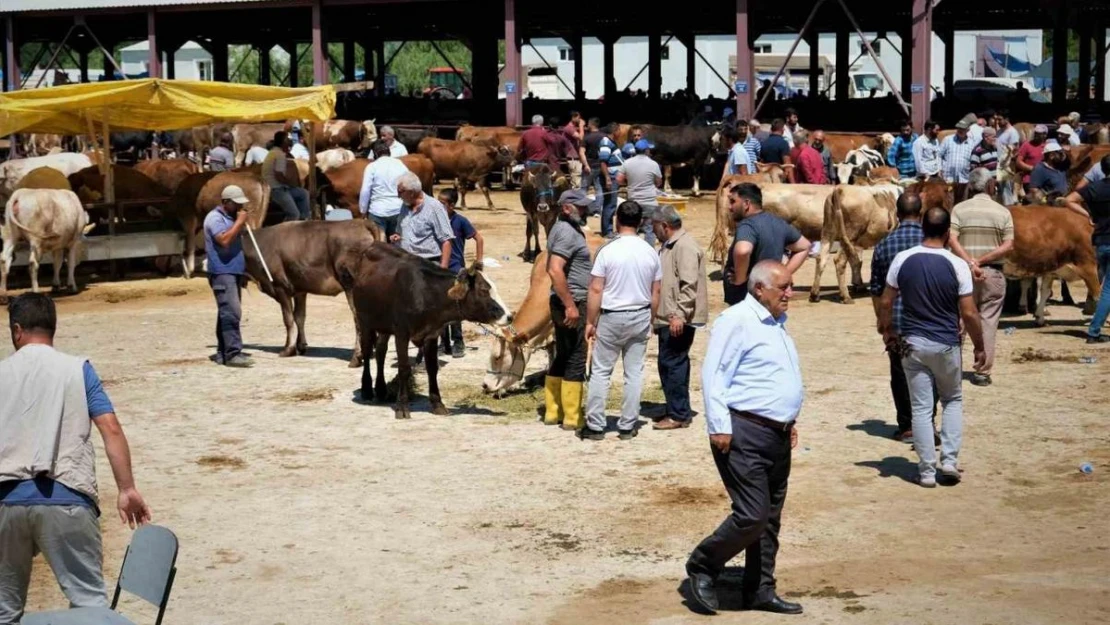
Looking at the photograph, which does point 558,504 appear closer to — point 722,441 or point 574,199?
point 722,441

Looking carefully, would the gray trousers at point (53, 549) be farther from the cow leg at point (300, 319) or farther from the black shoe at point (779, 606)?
the cow leg at point (300, 319)

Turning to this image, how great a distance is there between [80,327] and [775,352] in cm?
1222

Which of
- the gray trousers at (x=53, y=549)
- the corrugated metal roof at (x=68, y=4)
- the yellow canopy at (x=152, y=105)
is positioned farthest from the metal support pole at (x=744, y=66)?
the gray trousers at (x=53, y=549)

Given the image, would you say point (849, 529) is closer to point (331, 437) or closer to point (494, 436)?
point (494, 436)

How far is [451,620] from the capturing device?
7707 mm

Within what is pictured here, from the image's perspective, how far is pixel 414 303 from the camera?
12281 mm

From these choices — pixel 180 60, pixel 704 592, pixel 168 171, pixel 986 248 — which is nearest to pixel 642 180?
pixel 986 248

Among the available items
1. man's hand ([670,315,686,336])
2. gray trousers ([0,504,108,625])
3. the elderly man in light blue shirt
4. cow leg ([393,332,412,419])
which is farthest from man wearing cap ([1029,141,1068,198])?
gray trousers ([0,504,108,625])

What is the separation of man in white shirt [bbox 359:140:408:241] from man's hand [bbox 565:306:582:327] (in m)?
5.40

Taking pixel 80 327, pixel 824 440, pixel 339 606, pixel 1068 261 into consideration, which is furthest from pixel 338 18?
pixel 339 606

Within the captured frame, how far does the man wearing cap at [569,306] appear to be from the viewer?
1155cm

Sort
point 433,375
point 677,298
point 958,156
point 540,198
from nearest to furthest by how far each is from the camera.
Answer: point 677,298
point 433,375
point 540,198
point 958,156

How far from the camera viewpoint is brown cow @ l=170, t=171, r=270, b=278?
21.5m

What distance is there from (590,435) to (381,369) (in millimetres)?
2267
